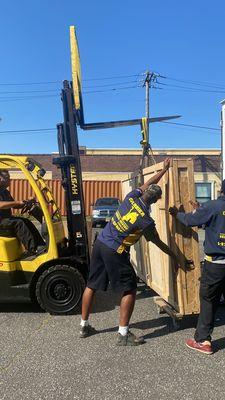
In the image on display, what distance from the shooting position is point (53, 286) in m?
6.77

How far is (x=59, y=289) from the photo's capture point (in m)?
6.78

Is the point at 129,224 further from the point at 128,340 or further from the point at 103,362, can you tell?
the point at 103,362

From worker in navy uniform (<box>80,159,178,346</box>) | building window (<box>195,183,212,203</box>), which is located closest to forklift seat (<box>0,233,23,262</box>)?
worker in navy uniform (<box>80,159,178,346</box>)

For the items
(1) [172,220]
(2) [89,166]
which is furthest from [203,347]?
(2) [89,166]

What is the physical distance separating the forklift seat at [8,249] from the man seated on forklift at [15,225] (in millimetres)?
108

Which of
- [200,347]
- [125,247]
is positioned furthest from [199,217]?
[200,347]

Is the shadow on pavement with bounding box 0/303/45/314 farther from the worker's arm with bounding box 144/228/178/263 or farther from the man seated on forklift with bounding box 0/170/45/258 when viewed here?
the worker's arm with bounding box 144/228/178/263

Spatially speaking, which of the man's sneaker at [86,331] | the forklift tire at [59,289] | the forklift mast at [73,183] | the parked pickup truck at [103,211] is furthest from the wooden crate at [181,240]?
the parked pickup truck at [103,211]

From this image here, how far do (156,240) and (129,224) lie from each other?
0.40m

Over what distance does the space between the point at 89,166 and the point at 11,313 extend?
3563 cm

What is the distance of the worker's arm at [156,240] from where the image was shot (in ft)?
18.6

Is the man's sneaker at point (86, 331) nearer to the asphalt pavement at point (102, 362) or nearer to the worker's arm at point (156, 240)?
the asphalt pavement at point (102, 362)

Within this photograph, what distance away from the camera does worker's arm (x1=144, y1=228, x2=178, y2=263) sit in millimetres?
5676

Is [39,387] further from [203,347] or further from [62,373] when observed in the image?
[203,347]
